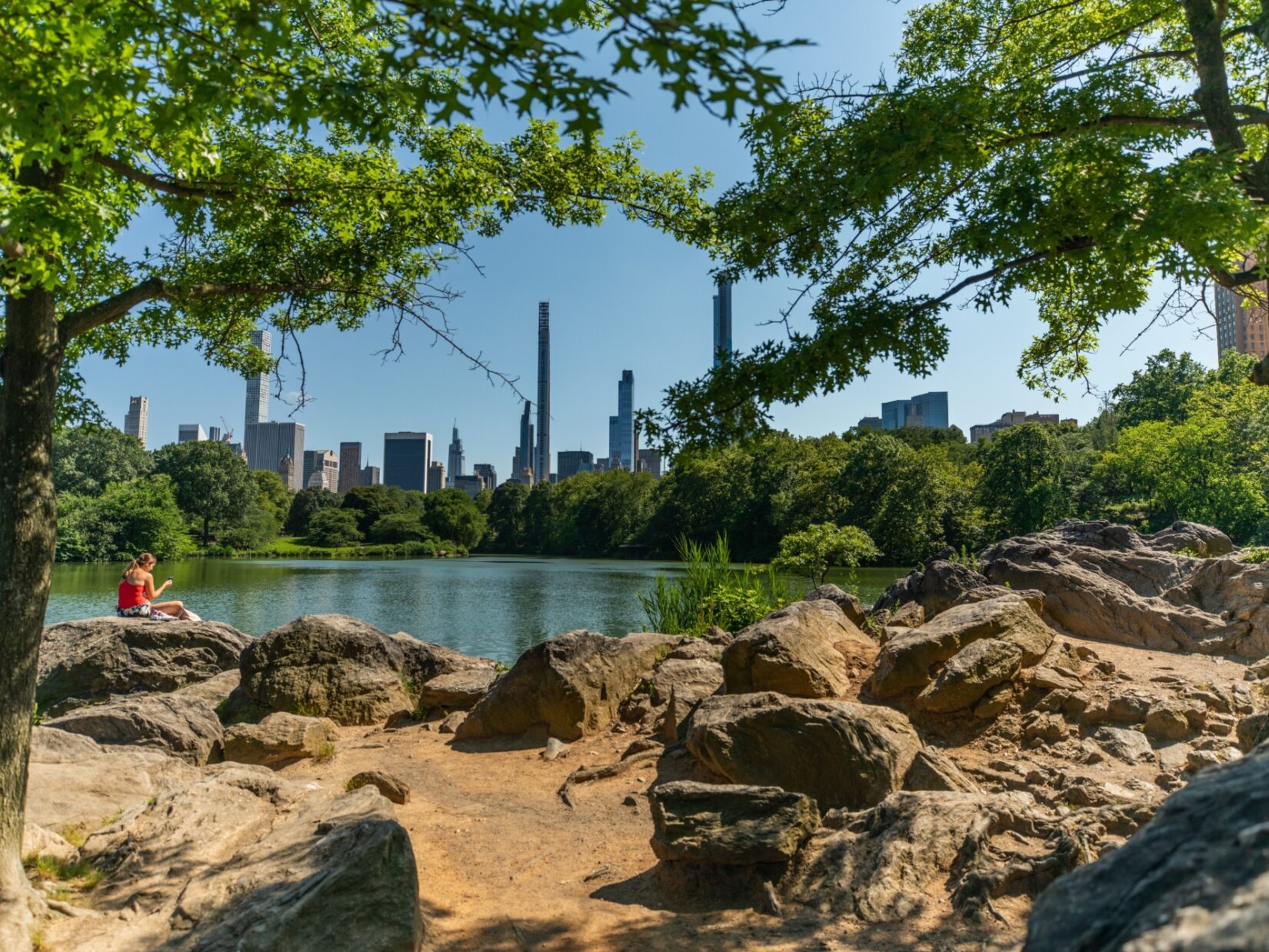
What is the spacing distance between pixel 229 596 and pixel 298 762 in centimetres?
2302

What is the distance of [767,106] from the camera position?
6.71 feet

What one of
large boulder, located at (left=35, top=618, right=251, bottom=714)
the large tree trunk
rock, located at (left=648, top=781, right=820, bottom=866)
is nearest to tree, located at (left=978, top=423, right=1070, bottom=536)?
large boulder, located at (left=35, top=618, right=251, bottom=714)

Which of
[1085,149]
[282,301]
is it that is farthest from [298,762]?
[1085,149]

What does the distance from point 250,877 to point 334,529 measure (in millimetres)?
92563

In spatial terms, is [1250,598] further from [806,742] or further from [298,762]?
[298,762]

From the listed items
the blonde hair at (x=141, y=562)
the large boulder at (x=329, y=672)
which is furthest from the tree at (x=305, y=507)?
the large boulder at (x=329, y=672)

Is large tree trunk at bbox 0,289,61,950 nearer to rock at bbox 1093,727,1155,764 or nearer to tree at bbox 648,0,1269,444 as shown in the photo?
tree at bbox 648,0,1269,444

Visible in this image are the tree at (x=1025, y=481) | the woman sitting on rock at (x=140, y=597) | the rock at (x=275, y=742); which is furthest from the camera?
the tree at (x=1025, y=481)

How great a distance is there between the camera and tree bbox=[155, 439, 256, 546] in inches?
2635

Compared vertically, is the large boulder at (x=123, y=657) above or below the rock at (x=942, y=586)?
below

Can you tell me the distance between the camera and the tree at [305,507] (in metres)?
101

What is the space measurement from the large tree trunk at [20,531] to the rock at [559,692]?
170 inches

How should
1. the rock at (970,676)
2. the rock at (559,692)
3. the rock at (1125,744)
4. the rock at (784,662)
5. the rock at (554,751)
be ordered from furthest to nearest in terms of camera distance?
the rock at (559,692) < the rock at (554,751) < the rock at (784,662) < the rock at (970,676) < the rock at (1125,744)

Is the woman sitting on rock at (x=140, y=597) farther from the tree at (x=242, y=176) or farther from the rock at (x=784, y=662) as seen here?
the rock at (x=784, y=662)
